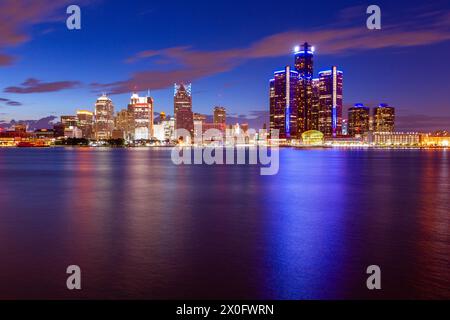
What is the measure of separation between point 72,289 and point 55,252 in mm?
4404

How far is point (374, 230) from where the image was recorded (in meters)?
20.1

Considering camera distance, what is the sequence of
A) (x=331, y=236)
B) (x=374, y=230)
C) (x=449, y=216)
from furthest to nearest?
(x=449, y=216), (x=374, y=230), (x=331, y=236)

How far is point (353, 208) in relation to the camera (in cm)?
2672

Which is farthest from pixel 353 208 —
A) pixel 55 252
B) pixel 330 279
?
pixel 55 252

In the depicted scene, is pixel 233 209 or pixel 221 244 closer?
pixel 221 244

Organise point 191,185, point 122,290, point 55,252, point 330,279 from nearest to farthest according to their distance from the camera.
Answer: point 122,290 → point 330,279 → point 55,252 → point 191,185

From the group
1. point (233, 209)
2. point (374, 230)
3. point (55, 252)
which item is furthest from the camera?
point (233, 209)

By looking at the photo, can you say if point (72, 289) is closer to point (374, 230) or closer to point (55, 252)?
point (55, 252)

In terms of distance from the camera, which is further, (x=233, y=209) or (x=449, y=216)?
(x=233, y=209)

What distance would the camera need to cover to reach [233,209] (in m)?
26.4

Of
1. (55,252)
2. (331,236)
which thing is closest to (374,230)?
(331,236)

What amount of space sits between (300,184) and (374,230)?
73.7ft
